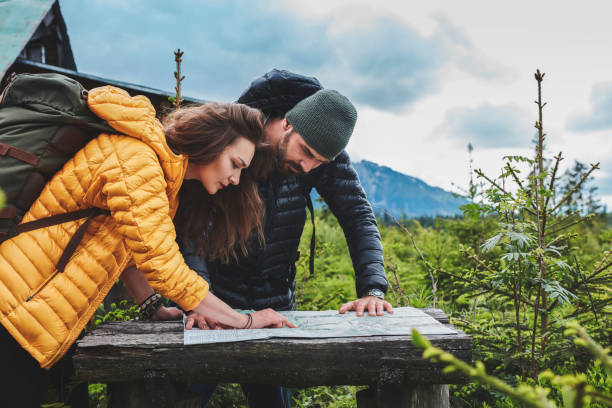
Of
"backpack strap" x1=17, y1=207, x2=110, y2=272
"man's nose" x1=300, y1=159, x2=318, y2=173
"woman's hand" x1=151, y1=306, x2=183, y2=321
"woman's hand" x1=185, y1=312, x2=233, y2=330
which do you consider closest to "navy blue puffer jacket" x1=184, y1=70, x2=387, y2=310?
"man's nose" x1=300, y1=159, x2=318, y2=173

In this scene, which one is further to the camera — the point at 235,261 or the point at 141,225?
the point at 235,261

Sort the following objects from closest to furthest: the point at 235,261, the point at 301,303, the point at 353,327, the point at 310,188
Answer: the point at 353,327 < the point at 235,261 < the point at 310,188 < the point at 301,303

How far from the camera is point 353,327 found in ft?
6.33

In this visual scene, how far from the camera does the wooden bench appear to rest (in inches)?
67.4

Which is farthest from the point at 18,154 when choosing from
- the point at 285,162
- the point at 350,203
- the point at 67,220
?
the point at 350,203

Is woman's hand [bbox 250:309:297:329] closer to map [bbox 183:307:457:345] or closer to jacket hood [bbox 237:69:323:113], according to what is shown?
map [bbox 183:307:457:345]

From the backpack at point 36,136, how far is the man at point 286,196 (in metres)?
1.14

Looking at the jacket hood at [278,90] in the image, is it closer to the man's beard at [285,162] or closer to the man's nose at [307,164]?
the man's beard at [285,162]

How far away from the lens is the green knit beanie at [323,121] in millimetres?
2525

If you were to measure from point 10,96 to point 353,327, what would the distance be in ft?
5.47

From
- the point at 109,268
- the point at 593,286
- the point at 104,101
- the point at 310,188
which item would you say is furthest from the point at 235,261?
the point at 593,286

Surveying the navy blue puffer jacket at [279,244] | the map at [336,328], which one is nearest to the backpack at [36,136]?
the map at [336,328]

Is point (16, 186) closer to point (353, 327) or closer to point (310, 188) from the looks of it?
point (353, 327)

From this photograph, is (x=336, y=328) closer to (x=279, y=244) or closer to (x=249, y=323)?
(x=249, y=323)
